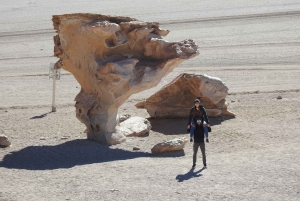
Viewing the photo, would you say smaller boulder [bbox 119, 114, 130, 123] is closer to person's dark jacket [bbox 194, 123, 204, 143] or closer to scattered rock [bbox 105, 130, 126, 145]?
scattered rock [bbox 105, 130, 126, 145]

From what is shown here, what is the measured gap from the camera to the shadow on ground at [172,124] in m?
14.9

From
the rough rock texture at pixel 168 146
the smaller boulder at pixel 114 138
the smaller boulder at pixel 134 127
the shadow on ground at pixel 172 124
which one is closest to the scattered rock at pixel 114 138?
the smaller boulder at pixel 114 138

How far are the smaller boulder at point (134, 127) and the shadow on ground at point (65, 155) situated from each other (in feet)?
3.79

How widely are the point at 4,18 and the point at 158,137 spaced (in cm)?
3478

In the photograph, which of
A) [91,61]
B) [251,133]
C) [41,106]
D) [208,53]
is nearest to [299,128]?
[251,133]

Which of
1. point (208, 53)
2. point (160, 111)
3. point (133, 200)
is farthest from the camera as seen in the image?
point (208, 53)

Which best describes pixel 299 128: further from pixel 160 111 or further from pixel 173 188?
pixel 173 188

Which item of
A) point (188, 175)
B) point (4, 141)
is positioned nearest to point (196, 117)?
point (188, 175)

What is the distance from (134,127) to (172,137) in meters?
0.91

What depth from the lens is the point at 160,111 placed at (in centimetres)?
1614

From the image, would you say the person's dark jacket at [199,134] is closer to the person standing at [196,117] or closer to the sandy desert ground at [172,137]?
the person standing at [196,117]

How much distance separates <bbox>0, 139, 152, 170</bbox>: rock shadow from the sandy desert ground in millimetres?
19

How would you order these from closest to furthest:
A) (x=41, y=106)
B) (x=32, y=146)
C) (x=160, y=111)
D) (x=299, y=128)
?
(x=32, y=146) < (x=299, y=128) < (x=160, y=111) < (x=41, y=106)

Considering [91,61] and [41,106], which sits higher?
[91,61]
